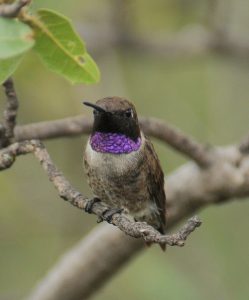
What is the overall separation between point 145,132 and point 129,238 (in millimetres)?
758

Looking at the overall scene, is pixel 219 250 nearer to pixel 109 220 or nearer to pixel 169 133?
pixel 169 133

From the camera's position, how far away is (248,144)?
409cm

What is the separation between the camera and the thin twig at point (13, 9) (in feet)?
8.43

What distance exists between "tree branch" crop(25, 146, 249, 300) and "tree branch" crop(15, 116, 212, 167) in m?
0.11

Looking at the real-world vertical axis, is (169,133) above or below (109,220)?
below

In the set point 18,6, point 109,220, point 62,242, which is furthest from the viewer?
point 62,242

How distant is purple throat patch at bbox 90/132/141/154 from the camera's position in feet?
11.4

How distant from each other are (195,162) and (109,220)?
1.46 metres

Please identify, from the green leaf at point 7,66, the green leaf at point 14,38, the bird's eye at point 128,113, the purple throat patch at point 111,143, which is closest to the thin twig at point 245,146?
the purple throat patch at point 111,143

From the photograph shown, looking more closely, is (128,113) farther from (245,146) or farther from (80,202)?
(245,146)

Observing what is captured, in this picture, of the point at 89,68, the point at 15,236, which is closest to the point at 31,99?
the point at 15,236

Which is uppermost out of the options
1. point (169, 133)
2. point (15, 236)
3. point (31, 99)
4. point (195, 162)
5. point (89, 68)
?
point (89, 68)

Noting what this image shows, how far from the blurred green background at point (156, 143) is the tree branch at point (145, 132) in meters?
1.59

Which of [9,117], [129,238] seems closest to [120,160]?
[9,117]
